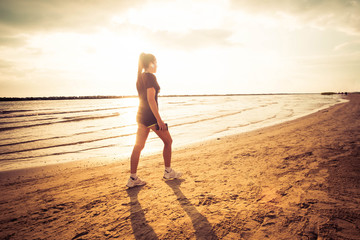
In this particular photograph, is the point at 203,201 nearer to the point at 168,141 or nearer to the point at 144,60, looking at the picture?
the point at 168,141

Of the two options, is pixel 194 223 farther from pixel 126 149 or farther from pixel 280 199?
pixel 126 149

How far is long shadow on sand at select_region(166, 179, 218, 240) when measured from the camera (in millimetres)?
2207

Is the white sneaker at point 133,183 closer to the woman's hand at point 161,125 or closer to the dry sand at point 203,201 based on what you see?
the dry sand at point 203,201

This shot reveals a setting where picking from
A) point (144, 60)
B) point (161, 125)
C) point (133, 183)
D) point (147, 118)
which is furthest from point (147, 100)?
point (133, 183)

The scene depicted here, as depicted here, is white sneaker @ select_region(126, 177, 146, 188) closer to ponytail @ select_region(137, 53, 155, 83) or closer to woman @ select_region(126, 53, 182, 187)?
woman @ select_region(126, 53, 182, 187)

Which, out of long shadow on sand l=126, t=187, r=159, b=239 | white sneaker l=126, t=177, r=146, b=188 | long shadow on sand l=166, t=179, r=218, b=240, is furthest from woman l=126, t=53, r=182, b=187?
long shadow on sand l=166, t=179, r=218, b=240

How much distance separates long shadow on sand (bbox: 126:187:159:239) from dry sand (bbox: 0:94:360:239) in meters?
0.01

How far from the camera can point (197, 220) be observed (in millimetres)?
2480

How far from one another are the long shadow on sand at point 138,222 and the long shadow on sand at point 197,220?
546 millimetres

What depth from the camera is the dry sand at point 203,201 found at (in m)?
2.28

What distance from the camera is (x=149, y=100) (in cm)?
327

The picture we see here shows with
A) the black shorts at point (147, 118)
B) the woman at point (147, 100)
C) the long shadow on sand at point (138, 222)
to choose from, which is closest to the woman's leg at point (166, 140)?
the woman at point (147, 100)

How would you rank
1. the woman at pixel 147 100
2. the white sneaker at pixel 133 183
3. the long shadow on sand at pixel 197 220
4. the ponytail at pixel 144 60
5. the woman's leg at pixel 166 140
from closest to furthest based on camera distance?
1. the long shadow on sand at pixel 197 220
2. the woman at pixel 147 100
3. the ponytail at pixel 144 60
4. the woman's leg at pixel 166 140
5. the white sneaker at pixel 133 183

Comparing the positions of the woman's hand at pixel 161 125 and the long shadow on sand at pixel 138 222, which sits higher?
the woman's hand at pixel 161 125
